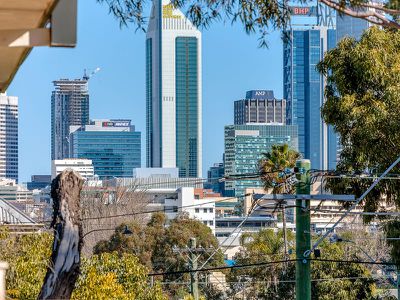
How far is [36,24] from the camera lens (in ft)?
22.0

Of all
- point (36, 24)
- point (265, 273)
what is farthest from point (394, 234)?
point (265, 273)

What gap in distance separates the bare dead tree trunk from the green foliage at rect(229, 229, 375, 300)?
2933 cm

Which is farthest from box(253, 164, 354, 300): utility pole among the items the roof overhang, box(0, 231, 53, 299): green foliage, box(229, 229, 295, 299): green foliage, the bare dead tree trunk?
box(229, 229, 295, 299): green foliage

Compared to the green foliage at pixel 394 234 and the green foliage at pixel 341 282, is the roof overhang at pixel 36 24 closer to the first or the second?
the green foliage at pixel 394 234

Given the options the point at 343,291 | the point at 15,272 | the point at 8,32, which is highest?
the point at 8,32

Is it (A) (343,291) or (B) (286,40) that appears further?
(A) (343,291)

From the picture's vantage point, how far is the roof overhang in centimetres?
633

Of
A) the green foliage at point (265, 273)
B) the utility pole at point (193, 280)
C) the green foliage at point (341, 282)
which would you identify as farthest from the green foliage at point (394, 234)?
the green foliage at point (265, 273)

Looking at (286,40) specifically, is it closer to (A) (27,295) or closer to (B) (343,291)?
(A) (27,295)

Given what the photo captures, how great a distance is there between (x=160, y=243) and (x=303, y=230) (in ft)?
132

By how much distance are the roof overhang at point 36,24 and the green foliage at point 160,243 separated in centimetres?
4545

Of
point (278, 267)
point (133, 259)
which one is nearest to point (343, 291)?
point (278, 267)

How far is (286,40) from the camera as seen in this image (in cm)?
1383

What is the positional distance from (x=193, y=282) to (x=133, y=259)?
7020 mm
